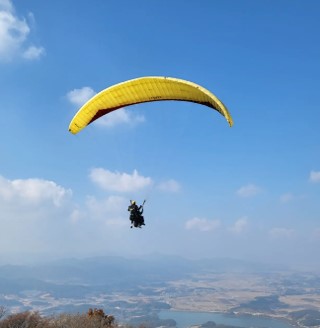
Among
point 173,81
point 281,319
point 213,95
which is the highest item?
point 173,81

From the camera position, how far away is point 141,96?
19.6 m

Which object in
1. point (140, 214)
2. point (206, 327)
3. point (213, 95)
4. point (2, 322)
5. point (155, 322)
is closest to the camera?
point (213, 95)

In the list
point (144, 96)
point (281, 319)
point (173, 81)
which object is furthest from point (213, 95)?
point (281, 319)

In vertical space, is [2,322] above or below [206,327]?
above

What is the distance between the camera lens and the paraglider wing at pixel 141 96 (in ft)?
57.6

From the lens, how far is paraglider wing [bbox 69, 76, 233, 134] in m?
17.5

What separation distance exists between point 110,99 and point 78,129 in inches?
112

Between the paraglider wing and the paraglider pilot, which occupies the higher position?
the paraglider wing

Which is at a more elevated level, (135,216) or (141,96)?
(141,96)

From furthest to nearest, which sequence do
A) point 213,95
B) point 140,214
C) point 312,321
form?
point 312,321
point 140,214
point 213,95

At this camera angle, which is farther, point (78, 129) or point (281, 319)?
point (281, 319)

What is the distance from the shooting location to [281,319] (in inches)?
7594

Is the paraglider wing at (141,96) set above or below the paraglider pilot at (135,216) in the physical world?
above

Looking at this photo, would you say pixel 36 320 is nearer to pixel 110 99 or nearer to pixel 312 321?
pixel 110 99
